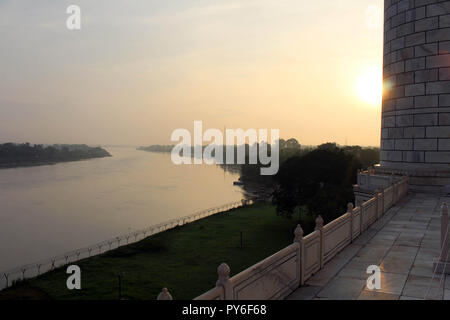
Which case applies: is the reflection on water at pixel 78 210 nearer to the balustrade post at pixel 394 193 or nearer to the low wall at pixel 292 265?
the balustrade post at pixel 394 193

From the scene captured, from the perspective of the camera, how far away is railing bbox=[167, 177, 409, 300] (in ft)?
15.9

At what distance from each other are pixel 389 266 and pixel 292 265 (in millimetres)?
2741

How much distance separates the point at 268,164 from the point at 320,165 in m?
51.1

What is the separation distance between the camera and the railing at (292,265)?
4.83m

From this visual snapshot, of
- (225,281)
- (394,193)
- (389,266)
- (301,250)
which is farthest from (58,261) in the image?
(225,281)

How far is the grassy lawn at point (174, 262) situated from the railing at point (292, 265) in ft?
42.5

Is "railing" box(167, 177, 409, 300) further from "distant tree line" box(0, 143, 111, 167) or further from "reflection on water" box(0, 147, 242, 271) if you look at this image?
"distant tree line" box(0, 143, 111, 167)

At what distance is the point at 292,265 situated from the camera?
6738mm

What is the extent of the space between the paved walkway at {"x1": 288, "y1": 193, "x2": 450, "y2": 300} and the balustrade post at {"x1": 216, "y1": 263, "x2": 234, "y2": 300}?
211cm

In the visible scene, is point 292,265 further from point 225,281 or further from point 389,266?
point 389,266

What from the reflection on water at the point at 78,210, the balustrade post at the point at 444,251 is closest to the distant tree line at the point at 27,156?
the reflection on water at the point at 78,210

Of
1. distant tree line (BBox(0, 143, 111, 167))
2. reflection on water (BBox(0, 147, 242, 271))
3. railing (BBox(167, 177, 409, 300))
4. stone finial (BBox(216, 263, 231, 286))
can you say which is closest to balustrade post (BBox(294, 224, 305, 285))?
railing (BBox(167, 177, 409, 300))
